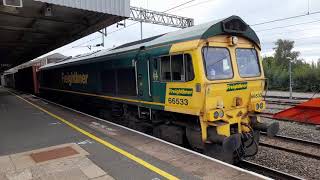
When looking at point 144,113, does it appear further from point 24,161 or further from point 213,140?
point 24,161

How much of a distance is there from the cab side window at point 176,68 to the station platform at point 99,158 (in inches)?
64.8

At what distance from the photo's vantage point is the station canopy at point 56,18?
1091 cm

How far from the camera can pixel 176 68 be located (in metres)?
7.65

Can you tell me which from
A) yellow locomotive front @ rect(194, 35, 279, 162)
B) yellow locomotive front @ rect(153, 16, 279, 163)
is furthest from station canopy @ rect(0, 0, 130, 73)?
yellow locomotive front @ rect(194, 35, 279, 162)

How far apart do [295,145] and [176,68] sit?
4.70 m

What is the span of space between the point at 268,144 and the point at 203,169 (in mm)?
4518

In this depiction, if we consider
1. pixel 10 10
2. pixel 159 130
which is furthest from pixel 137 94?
pixel 10 10

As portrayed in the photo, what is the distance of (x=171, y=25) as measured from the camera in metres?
31.2

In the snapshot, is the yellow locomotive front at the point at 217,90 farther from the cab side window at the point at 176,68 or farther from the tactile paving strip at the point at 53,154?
the tactile paving strip at the point at 53,154

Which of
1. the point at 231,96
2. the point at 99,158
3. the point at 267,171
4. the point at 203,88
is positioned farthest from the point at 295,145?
the point at 99,158

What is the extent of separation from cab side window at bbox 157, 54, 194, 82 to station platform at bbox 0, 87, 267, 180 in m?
1.65

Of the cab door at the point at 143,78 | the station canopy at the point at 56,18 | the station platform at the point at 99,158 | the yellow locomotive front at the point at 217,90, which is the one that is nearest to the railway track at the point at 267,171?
the yellow locomotive front at the point at 217,90

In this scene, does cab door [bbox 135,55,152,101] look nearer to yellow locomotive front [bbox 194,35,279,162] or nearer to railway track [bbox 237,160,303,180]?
yellow locomotive front [bbox 194,35,279,162]

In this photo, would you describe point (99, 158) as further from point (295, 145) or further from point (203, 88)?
point (295, 145)
